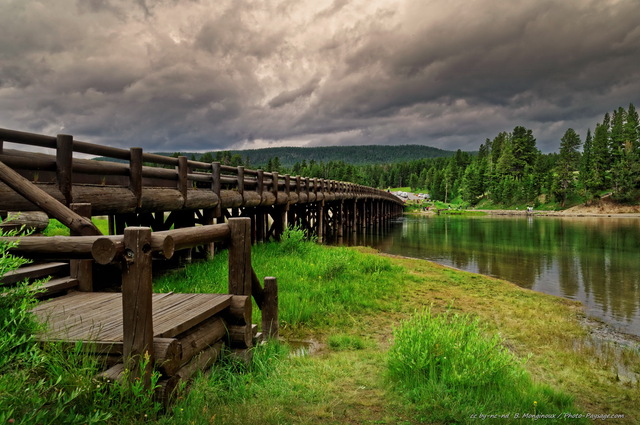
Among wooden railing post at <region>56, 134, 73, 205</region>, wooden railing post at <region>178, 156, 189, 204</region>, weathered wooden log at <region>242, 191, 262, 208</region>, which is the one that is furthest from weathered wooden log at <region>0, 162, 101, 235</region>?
weathered wooden log at <region>242, 191, 262, 208</region>

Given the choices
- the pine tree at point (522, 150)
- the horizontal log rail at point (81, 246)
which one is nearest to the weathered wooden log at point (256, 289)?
the horizontal log rail at point (81, 246)

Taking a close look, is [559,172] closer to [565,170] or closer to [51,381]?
[565,170]

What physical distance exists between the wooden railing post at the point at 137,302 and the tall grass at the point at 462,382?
2.69 m

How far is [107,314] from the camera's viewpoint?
4.06m

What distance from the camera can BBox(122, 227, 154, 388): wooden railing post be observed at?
305cm

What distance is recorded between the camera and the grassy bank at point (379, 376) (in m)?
3.43

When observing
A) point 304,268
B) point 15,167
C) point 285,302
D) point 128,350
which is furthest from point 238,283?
point 304,268

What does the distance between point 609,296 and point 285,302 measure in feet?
36.9

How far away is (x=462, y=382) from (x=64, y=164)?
681 centimetres

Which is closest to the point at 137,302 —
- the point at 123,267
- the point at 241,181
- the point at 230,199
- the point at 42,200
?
the point at 123,267

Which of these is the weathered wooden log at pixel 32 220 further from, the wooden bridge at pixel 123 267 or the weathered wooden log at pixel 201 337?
the weathered wooden log at pixel 201 337

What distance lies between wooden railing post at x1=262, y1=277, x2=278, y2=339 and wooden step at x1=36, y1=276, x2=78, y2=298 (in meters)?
2.44

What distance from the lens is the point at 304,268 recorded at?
11.3 m

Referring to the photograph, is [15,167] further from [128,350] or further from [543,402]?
[543,402]
